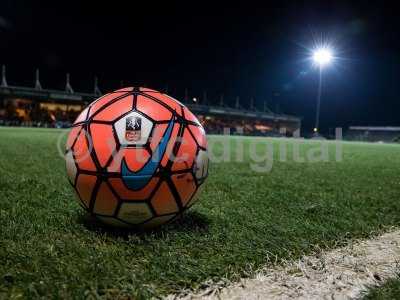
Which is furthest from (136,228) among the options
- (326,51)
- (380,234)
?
(326,51)

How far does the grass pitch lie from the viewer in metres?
2.14

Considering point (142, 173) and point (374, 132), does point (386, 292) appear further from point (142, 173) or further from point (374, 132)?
point (374, 132)

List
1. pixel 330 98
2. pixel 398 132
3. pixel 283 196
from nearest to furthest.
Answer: pixel 283 196 → pixel 398 132 → pixel 330 98

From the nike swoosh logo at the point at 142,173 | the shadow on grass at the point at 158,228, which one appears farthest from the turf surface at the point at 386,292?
the nike swoosh logo at the point at 142,173

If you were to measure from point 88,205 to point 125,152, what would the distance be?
0.57 m

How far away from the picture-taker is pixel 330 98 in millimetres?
83312

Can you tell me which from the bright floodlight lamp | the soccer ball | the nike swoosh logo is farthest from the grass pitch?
the bright floodlight lamp

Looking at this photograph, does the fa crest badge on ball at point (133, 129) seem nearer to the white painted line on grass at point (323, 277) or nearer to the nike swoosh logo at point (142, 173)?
the nike swoosh logo at point (142, 173)

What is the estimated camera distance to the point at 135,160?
2.70 meters

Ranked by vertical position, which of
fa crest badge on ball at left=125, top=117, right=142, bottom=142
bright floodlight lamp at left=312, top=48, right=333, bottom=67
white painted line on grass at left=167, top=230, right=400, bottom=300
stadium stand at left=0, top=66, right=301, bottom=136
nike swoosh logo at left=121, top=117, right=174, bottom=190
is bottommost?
white painted line on grass at left=167, top=230, right=400, bottom=300

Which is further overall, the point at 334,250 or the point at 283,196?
the point at 283,196

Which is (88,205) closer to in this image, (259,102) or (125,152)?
(125,152)

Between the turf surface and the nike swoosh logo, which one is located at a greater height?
the nike swoosh logo

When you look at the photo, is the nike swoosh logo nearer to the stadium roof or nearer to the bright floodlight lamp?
the bright floodlight lamp
